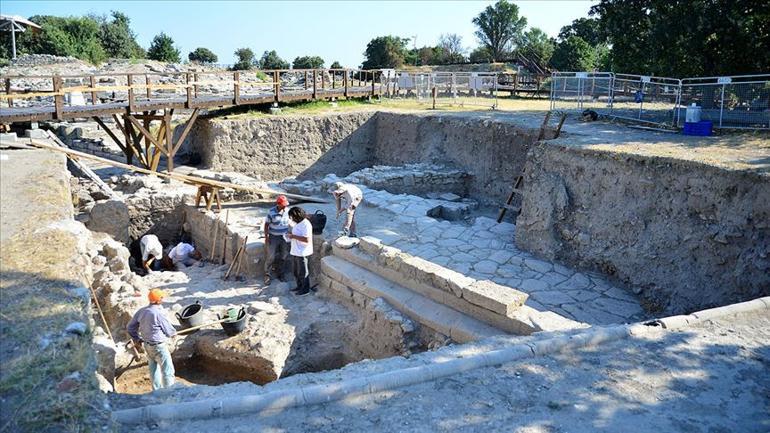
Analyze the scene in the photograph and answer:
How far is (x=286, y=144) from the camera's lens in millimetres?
18516

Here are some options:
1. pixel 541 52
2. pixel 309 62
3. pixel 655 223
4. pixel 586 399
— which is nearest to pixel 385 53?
pixel 309 62

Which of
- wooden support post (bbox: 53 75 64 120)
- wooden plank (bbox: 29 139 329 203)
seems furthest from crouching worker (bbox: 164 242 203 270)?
wooden support post (bbox: 53 75 64 120)

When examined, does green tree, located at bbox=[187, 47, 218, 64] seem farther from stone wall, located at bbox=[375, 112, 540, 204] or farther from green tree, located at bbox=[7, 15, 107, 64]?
stone wall, located at bbox=[375, 112, 540, 204]

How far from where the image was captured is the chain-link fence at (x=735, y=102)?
473 inches

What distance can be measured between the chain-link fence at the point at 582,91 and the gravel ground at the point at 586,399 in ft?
40.3

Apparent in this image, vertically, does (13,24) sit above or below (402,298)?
above

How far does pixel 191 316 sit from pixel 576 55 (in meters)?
31.5

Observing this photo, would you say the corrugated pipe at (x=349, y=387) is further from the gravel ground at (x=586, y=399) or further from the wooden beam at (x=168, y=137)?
the wooden beam at (x=168, y=137)

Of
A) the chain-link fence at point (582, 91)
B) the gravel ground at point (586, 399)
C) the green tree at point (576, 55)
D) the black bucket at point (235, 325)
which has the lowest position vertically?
the black bucket at point (235, 325)

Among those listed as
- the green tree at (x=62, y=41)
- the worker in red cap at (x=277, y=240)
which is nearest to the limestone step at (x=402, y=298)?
the worker in red cap at (x=277, y=240)

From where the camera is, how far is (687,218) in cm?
865

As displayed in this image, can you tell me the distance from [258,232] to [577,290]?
18.7ft

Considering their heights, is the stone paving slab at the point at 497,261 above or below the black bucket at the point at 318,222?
below

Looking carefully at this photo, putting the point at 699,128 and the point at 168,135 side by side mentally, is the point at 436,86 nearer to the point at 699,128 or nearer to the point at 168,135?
the point at 168,135
